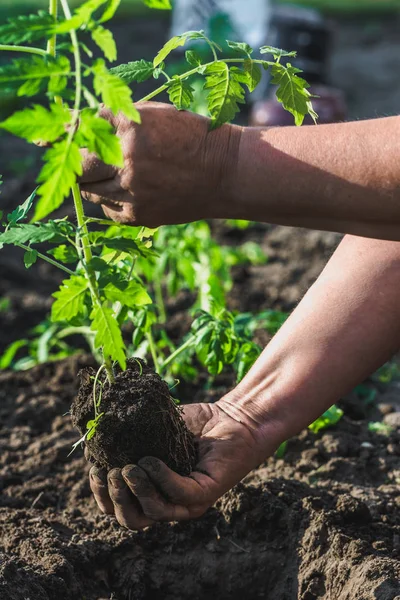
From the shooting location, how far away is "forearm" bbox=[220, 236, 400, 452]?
2.45 meters

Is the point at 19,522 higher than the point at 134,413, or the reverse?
the point at 134,413

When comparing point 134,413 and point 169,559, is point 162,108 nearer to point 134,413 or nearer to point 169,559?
point 134,413

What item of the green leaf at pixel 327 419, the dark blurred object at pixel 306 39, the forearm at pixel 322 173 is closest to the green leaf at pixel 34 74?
the forearm at pixel 322 173

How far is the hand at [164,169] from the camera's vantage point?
1811mm

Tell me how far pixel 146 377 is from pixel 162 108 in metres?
0.75

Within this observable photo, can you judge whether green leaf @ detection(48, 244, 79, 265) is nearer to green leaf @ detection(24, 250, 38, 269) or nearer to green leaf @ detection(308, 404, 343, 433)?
green leaf @ detection(24, 250, 38, 269)

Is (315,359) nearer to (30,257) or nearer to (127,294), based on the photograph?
A: (127,294)

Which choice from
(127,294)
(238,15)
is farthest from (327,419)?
(238,15)

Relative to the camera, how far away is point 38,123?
1641 mm

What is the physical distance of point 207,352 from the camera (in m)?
2.77

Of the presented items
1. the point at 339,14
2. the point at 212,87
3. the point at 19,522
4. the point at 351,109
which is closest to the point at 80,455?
the point at 19,522

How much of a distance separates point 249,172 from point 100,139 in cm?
36

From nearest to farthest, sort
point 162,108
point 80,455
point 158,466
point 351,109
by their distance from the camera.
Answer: point 162,108 → point 158,466 → point 80,455 → point 351,109

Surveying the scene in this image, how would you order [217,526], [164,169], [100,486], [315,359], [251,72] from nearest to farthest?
[164,169] < [251,72] < [100,486] < [315,359] < [217,526]
